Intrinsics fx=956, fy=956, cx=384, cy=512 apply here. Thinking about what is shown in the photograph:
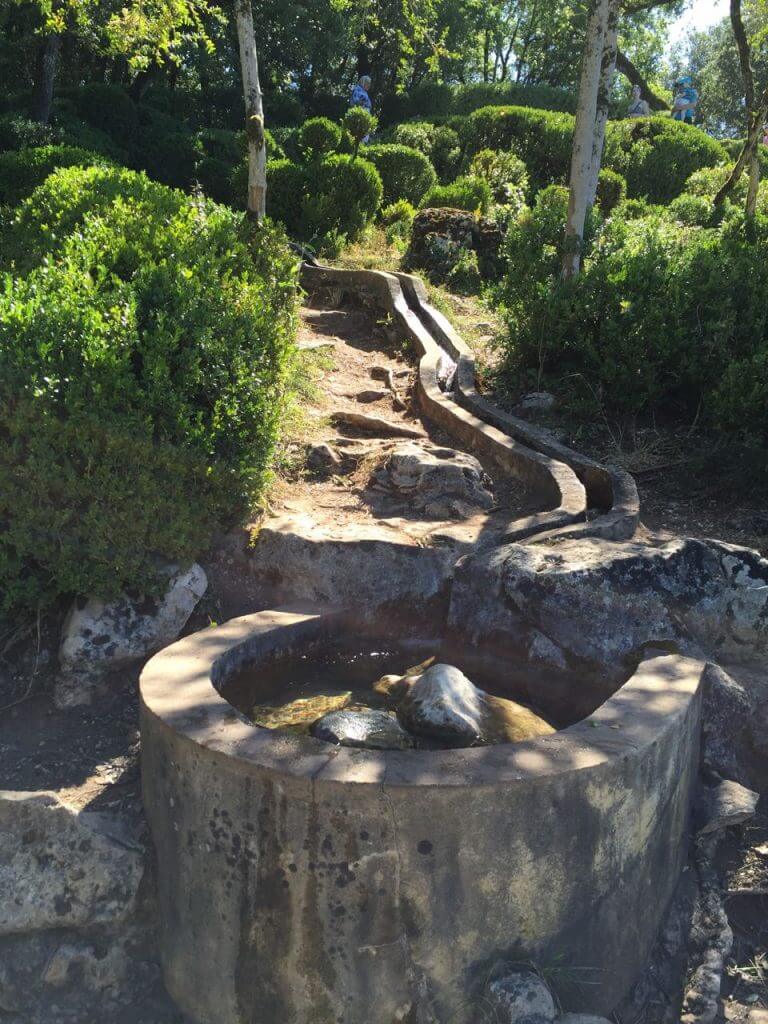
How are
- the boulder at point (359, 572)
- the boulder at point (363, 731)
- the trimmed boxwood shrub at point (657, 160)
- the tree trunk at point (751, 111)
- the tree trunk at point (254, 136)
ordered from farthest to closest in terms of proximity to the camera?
the trimmed boxwood shrub at point (657, 160) → the tree trunk at point (751, 111) → the tree trunk at point (254, 136) → the boulder at point (359, 572) → the boulder at point (363, 731)

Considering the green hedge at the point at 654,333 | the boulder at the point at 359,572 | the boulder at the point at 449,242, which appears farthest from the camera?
the boulder at the point at 449,242

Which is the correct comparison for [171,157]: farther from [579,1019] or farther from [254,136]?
[579,1019]

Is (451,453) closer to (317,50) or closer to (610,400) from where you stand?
(610,400)

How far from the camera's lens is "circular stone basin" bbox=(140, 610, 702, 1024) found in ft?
9.73

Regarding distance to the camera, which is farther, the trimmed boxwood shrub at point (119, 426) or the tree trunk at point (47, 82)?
the tree trunk at point (47, 82)

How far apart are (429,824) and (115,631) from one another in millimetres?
2142

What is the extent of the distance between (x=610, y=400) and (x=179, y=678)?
15.5 ft

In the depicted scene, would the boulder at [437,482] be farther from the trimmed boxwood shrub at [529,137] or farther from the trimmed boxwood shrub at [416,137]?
the trimmed boxwood shrub at [416,137]

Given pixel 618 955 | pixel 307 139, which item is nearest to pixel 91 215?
pixel 618 955

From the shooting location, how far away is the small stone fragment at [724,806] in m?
3.77

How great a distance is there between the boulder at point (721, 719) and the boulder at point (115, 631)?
8.02 ft

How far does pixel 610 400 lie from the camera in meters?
7.36

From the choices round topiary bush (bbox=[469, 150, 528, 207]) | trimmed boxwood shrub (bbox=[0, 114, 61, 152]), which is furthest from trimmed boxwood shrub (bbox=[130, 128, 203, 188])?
round topiary bush (bbox=[469, 150, 528, 207])

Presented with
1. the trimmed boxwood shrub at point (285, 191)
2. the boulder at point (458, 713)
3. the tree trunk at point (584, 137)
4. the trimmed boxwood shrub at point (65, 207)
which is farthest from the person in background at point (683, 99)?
the boulder at point (458, 713)
